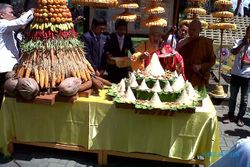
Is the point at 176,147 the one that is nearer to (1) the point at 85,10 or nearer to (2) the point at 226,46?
(1) the point at 85,10

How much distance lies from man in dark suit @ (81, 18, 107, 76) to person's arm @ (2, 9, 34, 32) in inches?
41.8

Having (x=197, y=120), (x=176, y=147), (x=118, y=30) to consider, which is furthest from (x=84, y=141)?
(x=118, y=30)

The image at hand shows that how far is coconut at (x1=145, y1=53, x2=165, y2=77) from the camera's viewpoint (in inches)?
166

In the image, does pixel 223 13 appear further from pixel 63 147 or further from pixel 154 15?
pixel 63 147

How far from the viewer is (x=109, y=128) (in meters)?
4.04

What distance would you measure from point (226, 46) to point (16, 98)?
21.0 feet

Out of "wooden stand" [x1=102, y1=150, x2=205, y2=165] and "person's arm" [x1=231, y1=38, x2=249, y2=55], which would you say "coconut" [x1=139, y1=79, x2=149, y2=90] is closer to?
"wooden stand" [x1=102, y1=150, x2=205, y2=165]

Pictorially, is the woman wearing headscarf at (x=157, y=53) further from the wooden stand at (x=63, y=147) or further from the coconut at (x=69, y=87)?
the wooden stand at (x=63, y=147)

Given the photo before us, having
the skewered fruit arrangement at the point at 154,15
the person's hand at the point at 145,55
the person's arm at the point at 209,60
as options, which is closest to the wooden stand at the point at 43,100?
the person's hand at the point at 145,55

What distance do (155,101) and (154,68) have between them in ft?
1.89

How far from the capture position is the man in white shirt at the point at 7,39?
4449 mm

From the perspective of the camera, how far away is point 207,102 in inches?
164

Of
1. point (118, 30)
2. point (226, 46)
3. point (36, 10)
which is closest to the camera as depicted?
point (36, 10)

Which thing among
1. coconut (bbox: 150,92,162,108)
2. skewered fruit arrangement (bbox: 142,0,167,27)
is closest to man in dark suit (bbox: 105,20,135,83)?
skewered fruit arrangement (bbox: 142,0,167,27)
